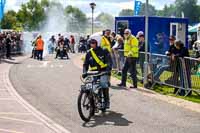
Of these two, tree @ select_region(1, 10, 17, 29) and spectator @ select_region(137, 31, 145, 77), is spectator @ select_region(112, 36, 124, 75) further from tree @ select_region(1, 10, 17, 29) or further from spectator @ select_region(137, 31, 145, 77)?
tree @ select_region(1, 10, 17, 29)

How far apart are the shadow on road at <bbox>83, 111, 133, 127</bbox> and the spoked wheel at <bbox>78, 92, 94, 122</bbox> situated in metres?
0.16

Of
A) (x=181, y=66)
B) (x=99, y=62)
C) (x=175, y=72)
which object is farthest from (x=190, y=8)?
(x=99, y=62)

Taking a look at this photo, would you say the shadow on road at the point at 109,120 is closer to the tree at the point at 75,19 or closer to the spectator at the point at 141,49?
the spectator at the point at 141,49

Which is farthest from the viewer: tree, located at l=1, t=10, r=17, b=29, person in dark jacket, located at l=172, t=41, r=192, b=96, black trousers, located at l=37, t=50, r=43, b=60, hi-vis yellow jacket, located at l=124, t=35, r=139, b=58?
tree, located at l=1, t=10, r=17, b=29

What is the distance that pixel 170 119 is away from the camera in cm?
1181

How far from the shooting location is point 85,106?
11.5 metres

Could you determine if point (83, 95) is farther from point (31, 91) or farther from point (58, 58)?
point (58, 58)

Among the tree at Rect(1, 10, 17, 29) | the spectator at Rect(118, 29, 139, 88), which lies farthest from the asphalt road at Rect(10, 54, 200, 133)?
the tree at Rect(1, 10, 17, 29)

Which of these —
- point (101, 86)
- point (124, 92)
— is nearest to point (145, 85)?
point (124, 92)

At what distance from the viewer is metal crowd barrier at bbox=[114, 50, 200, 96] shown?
51.4 ft

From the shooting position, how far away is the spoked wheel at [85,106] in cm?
1137

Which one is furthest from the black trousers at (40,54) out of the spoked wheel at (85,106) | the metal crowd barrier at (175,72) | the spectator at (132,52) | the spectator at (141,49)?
the spoked wheel at (85,106)

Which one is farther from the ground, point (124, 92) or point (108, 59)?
point (108, 59)

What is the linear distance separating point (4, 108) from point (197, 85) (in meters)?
5.81
